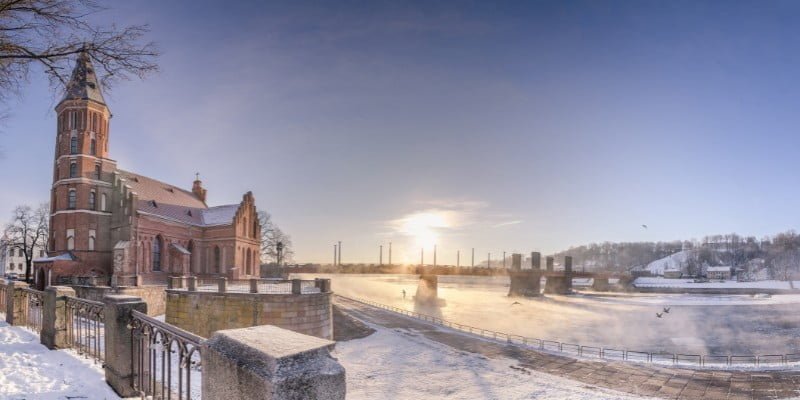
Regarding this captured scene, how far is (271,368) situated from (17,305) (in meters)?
13.8

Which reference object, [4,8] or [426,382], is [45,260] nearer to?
[426,382]

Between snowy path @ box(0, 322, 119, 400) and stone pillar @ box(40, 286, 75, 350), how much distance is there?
20 centimetres

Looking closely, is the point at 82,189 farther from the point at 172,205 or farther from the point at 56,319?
the point at 56,319

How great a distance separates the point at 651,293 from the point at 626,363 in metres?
79.1

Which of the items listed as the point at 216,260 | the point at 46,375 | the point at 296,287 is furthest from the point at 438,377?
the point at 216,260

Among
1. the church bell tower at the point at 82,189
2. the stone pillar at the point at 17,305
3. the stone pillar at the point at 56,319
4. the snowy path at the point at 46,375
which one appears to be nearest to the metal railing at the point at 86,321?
the stone pillar at the point at 56,319

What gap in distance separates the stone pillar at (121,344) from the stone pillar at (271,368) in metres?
3.87

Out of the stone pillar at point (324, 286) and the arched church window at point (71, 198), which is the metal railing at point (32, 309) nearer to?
the stone pillar at point (324, 286)

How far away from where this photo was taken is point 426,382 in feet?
68.2

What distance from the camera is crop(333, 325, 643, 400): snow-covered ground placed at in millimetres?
18625

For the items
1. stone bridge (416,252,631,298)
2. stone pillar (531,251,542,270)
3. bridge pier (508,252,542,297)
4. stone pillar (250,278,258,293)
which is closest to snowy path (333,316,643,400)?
stone pillar (250,278,258,293)

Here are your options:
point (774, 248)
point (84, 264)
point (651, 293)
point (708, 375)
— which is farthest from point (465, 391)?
point (774, 248)

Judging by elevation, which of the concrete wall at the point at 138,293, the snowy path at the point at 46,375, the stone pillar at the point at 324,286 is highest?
the snowy path at the point at 46,375

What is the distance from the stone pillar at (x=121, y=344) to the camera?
21.1 feet
